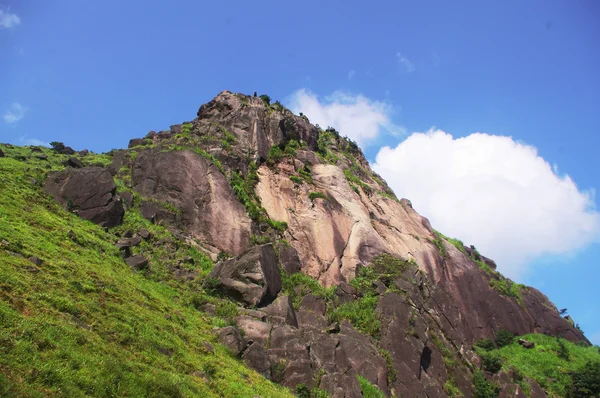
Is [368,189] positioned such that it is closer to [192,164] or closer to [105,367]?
[192,164]

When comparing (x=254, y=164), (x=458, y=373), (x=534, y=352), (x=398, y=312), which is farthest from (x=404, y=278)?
(x=254, y=164)

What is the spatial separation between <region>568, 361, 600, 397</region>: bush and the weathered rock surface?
99.0 feet

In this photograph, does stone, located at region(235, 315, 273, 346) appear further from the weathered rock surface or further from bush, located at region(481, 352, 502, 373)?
bush, located at region(481, 352, 502, 373)

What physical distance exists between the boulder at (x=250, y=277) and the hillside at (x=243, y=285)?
0.14 m

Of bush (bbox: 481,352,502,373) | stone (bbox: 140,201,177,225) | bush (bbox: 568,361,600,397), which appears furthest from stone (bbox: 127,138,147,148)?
bush (bbox: 568,361,600,397)

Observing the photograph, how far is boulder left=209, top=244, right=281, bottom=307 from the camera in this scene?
27.8 meters

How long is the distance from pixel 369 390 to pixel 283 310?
7.05 meters

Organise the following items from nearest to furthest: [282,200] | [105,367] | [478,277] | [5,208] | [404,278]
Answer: [105,367] < [5,208] < [404,278] < [282,200] < [478,277]

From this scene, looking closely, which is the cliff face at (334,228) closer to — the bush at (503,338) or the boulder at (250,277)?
the bush at (503,338)

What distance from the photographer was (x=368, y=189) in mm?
52906

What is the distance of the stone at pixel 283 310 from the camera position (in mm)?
26405

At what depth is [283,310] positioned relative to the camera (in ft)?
87.8

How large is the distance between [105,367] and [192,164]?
91.9ft

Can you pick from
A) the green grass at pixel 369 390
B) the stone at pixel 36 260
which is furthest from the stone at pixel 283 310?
the stone at pixel 36 260
